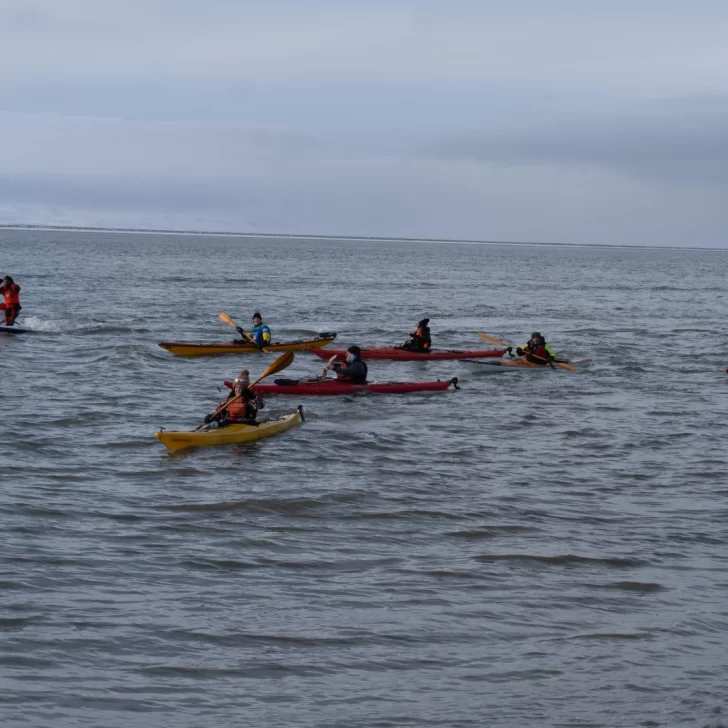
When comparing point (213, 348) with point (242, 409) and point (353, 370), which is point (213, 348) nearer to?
point (353, 370)

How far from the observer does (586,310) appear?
189 feet

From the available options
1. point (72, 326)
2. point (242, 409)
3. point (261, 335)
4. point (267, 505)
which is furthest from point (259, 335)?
point (267, 505)

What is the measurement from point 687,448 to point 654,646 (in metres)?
9.94

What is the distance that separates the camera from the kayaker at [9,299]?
32.9 meters

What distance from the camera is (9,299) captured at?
33.3 meters

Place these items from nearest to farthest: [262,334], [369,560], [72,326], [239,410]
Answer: [369,560]
[239,410]
[262,334]
[72,326]

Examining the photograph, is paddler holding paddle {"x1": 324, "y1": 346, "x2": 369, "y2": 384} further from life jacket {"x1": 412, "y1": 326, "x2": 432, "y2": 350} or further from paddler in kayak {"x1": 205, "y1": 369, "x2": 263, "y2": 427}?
life jacket {"x1": 412, "y1": 326, "x2": 432, "y2": 350}

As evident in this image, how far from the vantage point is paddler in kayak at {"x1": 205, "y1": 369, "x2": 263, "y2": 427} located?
1808 centimetres

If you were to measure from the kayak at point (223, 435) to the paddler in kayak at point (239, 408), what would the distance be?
22cm

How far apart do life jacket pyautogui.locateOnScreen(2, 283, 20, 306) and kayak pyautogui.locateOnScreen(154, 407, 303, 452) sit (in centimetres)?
1706

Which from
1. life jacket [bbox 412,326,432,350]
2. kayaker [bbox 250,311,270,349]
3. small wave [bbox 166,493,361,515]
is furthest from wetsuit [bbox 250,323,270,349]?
Answer: small wave [bbox 166,493,361,515]

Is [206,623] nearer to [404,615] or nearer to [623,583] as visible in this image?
[404,615]

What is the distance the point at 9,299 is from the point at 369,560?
24.8m

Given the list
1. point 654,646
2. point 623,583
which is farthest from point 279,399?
point 654,646
